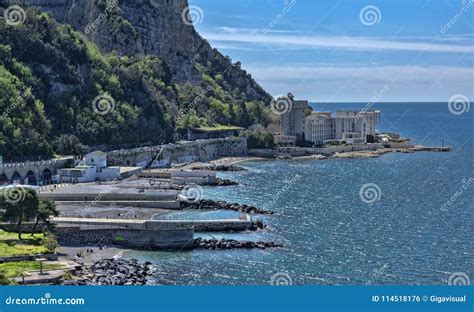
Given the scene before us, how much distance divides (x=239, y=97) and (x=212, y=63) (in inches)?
513

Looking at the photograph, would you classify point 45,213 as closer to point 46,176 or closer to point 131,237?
point 131,237

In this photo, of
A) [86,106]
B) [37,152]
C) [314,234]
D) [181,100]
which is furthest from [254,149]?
[314,234]

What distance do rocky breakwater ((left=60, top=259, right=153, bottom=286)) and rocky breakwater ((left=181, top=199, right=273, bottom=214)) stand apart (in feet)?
62.5

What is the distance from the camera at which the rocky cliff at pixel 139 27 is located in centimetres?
13125

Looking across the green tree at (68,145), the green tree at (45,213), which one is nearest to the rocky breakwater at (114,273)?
the green tree at (45,213)

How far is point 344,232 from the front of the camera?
2224 inches

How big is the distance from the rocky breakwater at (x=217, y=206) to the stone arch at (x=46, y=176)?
17003mm

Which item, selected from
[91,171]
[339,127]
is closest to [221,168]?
[91,171]

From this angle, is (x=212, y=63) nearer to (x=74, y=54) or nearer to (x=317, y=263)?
(x=74, y=54)

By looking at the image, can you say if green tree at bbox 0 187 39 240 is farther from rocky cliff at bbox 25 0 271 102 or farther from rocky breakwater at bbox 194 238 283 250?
rocky cliff at bbox 25 0 271 102

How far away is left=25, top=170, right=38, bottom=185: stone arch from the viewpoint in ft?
249

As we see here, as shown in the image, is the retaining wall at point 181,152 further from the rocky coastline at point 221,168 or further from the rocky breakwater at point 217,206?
the rocky breakwater at point 217,206

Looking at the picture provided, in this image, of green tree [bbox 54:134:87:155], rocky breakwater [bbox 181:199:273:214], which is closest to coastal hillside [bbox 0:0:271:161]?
green tree [bbox 54:134:87:155]

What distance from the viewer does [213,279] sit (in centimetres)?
4306
